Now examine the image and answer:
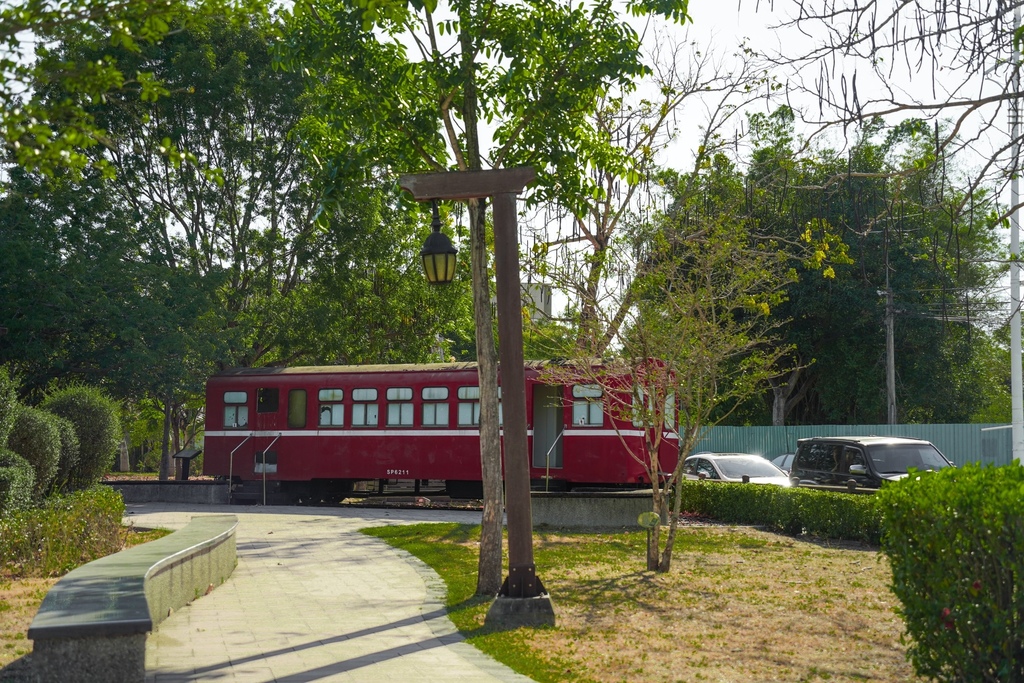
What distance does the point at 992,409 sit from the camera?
178 ft

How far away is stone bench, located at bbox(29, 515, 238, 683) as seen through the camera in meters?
6.54

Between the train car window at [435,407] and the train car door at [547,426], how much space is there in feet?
6.94

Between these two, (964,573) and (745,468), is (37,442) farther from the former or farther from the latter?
(745,468)

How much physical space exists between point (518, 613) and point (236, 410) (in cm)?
1776

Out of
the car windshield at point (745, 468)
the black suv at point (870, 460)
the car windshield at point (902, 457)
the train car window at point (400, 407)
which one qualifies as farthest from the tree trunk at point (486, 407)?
the car windshield at point (745, 468)

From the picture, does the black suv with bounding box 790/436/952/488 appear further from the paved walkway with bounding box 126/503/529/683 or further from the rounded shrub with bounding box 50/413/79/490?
the rounded shrub with bounding box 50/413/79/490

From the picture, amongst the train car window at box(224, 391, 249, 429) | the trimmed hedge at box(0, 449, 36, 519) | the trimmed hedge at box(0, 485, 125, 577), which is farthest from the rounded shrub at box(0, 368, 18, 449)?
the train car window at box(224, 391, 249, 429)

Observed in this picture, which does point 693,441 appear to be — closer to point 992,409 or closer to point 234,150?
point 234,150

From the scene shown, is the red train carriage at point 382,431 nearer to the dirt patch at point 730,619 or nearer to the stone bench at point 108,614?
the dirt patch at point 730,619

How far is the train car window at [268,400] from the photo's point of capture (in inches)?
1031

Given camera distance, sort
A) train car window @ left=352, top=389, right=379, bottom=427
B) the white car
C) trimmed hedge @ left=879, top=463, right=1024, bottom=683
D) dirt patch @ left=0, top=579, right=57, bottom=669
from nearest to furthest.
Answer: trimmed hedge @ left=879, top=463, right=1024, bottom=683, dirt patch @ left=0, top=579, right=57, bottom=669, the white car, train car window @ left=352, top=389, right=379, bottom=427

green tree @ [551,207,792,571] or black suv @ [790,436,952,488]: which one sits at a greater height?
green tree @ [551,207,792,571]

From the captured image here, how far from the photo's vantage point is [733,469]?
999 inches

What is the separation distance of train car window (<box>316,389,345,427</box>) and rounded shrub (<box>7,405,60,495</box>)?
32.5ft
